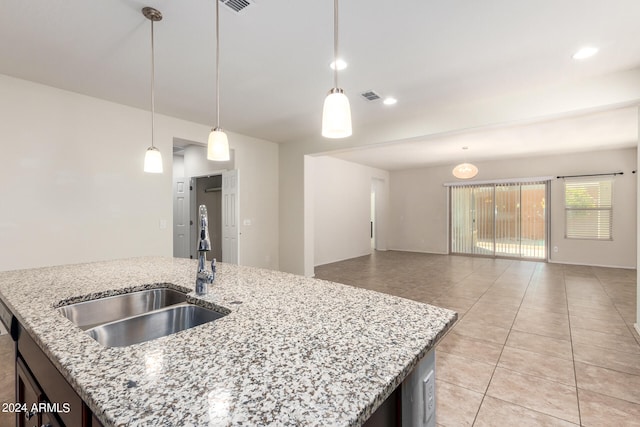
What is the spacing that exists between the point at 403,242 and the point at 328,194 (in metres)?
3.54

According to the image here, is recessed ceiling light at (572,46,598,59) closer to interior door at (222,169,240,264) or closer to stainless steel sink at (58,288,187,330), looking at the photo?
stainless steel sink at (58,288,187,330)

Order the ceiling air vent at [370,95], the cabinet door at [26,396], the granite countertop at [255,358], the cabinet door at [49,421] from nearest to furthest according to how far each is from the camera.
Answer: the granite countertop at [255,358]
the cabinet door at [49,421]
the cabinet door at [26,396]
the ceiling air vent at [370,95]

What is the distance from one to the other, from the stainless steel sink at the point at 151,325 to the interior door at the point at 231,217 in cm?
372

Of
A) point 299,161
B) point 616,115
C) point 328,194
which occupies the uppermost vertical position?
point 616,115

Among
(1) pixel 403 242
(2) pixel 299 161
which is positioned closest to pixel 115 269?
(2) pixel 299 161

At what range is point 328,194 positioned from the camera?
7.16m

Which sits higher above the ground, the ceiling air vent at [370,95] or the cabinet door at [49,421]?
the ceiling air vent at [370,95]

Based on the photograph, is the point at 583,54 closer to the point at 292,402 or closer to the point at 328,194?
the point at 292,402

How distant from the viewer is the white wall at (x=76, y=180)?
3.06m

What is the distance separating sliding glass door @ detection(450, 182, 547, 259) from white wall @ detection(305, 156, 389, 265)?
244 centimetres

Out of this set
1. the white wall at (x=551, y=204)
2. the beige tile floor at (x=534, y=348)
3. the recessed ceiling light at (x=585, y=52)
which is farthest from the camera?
the white wall at (x=551, y=204)

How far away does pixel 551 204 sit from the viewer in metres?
7.12

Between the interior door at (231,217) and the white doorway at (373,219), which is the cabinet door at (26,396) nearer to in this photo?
the interior door at (231,217)

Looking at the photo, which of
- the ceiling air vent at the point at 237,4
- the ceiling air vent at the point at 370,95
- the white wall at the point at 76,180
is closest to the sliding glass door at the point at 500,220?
the ceiling air vent at the point at 370,95
